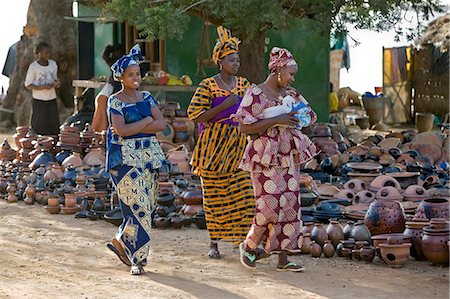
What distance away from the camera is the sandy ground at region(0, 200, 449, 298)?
20.4ft

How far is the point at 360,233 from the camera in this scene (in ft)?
24.0

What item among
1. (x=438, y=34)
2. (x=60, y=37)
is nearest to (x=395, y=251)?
(x=438, y=34)

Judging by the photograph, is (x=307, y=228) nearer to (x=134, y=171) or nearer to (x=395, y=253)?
(x=395, y=253)

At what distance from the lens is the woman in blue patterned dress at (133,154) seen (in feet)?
22.0

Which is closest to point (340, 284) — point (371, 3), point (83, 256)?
point (83, 256)

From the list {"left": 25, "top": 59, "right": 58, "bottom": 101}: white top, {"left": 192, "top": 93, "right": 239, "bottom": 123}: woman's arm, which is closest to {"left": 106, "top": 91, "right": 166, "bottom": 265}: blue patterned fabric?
{"left": 192, "top": 93, "right": 239, "bottom": 123}: woman's arm

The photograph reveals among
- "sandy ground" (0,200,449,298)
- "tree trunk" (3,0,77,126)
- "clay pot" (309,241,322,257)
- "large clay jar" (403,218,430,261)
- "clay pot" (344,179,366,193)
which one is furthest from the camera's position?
"tree trunk" (3,0,77,126)

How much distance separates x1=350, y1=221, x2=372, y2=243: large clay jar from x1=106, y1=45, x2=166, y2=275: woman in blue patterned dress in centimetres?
159

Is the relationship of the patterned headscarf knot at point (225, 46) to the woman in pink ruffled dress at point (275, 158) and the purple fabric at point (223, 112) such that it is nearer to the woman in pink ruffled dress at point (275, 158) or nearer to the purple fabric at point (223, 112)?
the purple fabric at point (223, 112)

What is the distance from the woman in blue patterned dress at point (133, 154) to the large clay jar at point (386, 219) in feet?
5.81

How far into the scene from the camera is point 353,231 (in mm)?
7355

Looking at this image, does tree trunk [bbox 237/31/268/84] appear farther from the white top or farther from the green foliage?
the white top

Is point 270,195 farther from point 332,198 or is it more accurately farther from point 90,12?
point 90,12

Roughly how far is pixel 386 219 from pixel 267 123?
1.45 meters
